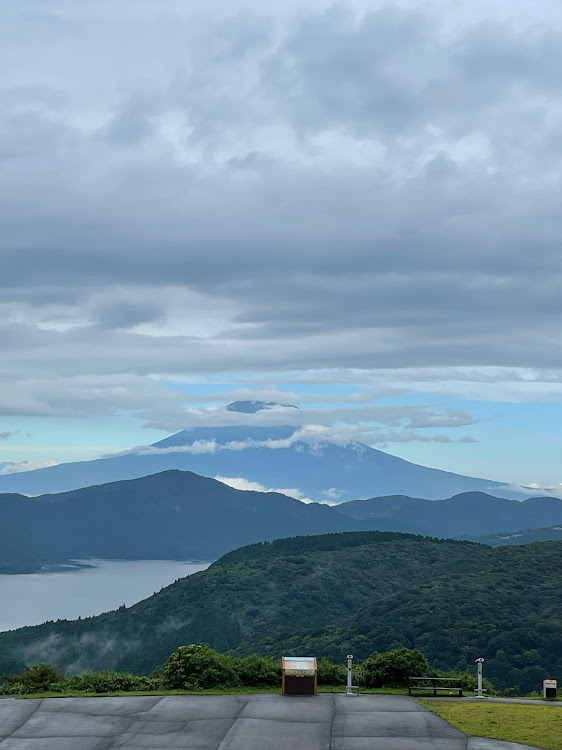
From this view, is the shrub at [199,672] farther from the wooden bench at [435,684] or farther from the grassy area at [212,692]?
the wooden bench at [435,684]

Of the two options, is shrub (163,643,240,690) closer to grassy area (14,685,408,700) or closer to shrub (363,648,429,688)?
grassy area (14,685,408,700)

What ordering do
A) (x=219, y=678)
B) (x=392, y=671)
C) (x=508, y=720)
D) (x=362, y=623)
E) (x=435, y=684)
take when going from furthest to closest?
(x=362, y=623), (x=392, y=671), (x=219, y=678), (x=435, y=684), (x=508, y=720)

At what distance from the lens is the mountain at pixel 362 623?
115438 millimetres

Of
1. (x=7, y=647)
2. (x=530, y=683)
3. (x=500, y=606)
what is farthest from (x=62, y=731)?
(x=7, y=647)

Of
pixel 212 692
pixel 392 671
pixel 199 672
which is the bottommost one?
pixel 212 692

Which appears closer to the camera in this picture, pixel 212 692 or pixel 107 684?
pixel 212 692

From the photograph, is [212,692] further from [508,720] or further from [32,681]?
[508,720]

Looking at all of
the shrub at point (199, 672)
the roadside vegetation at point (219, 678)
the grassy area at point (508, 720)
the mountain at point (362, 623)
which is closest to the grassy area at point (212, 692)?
the roadside vegetation at point (219, 678)

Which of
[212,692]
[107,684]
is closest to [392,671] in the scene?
[212,692]

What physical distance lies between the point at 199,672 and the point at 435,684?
8.64 meters

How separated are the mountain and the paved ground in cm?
7527

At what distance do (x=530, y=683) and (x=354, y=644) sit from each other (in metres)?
28.8

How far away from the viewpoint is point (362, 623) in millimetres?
140750

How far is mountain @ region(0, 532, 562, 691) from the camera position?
11544 centimetres
